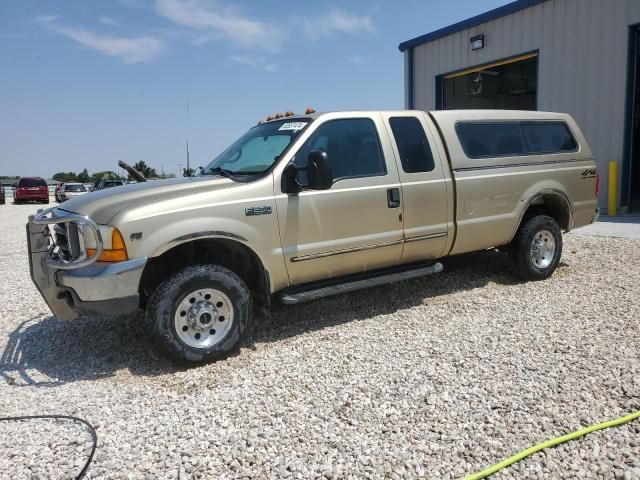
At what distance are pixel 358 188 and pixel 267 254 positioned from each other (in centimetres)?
105

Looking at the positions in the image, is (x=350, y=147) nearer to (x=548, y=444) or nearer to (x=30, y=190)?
(x=548, y=444)

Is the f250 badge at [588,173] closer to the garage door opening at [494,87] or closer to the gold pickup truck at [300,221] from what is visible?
the gold pickup truck at [300,221]

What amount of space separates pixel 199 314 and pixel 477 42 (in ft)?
44.2

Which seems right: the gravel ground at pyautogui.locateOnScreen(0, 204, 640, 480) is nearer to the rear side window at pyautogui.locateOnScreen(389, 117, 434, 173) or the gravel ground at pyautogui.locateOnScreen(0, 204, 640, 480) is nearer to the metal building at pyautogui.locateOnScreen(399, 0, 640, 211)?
the rear side window at pyautogui.locateOnScreen(389, 117, 434, 173)

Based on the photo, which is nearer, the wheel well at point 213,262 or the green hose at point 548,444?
the green hose at point 548,444

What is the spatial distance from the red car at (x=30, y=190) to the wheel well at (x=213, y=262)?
1097 inches

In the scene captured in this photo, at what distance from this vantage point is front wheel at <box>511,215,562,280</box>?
580 cm

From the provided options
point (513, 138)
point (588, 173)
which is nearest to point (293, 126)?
point (513, 138)

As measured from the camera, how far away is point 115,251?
3516 millimetres

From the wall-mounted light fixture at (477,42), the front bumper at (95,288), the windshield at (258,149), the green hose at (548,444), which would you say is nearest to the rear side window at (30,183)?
the wall-mounted light fixture at (477,42)

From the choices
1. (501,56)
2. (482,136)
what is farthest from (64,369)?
(501,56)

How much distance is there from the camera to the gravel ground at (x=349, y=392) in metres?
2.58

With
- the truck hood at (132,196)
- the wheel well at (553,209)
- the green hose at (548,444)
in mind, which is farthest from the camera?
the wheel well at (553,209)

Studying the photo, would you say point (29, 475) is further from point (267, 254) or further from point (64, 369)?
point (267, 254)
